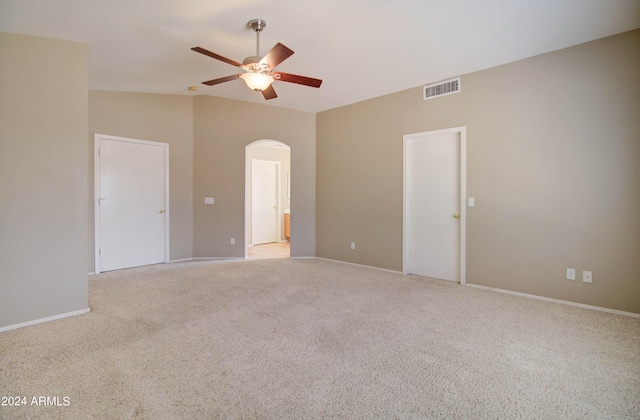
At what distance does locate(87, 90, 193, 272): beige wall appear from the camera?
14.6 feet

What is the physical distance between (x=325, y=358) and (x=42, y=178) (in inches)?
115

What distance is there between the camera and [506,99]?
3.61 m

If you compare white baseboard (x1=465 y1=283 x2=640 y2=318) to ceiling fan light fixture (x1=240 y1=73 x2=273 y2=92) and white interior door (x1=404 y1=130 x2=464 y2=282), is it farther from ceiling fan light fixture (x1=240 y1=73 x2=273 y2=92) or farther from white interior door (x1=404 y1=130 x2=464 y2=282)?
ceiling fan light fixture (x1=240 y1=73 x2=273 y2=92)

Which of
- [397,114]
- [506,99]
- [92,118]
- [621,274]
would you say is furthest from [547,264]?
[92,118]

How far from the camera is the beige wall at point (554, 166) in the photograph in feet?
9.71

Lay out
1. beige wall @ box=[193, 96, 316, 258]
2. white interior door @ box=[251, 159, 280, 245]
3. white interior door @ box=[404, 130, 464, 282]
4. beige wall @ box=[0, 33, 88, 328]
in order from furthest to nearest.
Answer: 1. white interior door @ box=[251, 159, 280, 245]
2. beige wall @ box=[193, 96, 316, 258]
3. white interior door @ box=[404, 130, 464, 282]
4. beige wall @ box=[0, 33, 88, 328]

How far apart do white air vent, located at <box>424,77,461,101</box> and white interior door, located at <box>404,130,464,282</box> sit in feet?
1.69

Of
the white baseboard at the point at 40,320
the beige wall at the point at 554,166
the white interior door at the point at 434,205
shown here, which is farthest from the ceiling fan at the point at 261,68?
the white baseboard at the point at 40,320

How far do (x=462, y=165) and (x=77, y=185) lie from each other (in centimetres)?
435

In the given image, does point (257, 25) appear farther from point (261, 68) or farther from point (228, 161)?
point (228, 161)

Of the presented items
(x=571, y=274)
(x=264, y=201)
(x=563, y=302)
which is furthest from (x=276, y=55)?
(x=264, y=201)

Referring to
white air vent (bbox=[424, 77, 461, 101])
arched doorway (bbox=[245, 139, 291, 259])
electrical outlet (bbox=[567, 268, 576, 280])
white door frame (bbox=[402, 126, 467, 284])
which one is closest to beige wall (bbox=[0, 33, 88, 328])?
white door frame (bbox=[402, 126, 467, 284])

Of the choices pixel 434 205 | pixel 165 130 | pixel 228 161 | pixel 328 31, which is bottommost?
pixel 434 205

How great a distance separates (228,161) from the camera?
5.61 m
